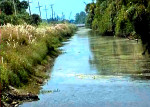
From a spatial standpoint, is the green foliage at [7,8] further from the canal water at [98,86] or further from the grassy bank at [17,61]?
the canal water at [98,86]

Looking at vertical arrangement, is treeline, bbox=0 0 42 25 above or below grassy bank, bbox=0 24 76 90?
above

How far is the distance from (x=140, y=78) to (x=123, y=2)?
12867mm

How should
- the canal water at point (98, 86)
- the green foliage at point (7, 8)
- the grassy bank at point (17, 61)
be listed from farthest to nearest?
1. the green foliage at point (7, 8)
2. the grassy bank at point (17, 61)
3. the canal water at point (98, 86)

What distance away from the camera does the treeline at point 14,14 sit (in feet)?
138

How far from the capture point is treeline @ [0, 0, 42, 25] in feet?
138

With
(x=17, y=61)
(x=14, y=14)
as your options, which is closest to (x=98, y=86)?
(x=17, y=61)

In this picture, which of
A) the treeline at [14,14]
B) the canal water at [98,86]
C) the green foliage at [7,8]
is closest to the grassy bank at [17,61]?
the canal water at [98,86]

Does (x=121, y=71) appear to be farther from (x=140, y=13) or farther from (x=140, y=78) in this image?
(x=140, y=13)

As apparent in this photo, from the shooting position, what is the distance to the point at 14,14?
55.1 meters

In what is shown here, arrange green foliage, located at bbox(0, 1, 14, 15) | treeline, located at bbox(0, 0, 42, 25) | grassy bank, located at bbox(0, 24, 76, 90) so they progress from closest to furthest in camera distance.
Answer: grassy bank, located at bbox(0, 24, 76, 90), treeline, located at bbox(0, 0, 42, 25), green foliage, located at bbox(0, 1, 14, 15)

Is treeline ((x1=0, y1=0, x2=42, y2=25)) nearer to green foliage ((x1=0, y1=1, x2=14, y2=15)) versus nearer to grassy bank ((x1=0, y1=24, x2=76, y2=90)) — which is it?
green foliage ((x1=0, y1=1, x2=14, y2=15))

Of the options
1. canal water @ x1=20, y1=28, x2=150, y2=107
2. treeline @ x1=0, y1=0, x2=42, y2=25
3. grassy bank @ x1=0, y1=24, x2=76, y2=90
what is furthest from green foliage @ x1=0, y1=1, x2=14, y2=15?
canal water @ x1=20, y1=28, x2=150, y2=107

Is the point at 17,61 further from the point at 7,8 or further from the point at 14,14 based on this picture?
the point at 7,8

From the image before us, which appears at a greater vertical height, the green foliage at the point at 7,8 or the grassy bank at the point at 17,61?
the green foliage at the point at 7,8
